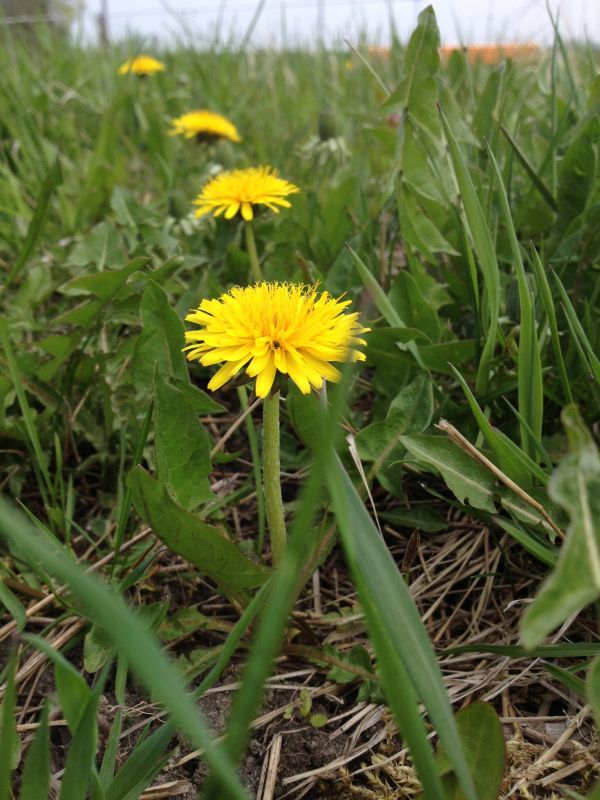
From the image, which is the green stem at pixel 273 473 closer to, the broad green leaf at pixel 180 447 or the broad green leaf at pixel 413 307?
the broad green leaf at pixel 180 447

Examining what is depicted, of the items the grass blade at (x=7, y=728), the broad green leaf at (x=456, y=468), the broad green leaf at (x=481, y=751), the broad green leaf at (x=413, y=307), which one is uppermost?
the broad green leaf at (x=413, y=307)

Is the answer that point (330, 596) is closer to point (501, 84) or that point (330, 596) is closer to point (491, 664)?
point (491, 664)

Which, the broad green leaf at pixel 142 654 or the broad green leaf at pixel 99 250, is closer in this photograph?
the broad green leaf at pixel 142 654

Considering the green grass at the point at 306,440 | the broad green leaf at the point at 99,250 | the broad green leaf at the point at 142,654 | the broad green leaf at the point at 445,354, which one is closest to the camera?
the broad green leaf at the point at 142,654

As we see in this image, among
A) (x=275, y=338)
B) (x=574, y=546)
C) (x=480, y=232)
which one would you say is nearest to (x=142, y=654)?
(x=574, y=546)

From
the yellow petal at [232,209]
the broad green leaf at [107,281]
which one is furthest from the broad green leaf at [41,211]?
the yellow petal at [232,209]

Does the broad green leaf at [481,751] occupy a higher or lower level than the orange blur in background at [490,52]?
lower

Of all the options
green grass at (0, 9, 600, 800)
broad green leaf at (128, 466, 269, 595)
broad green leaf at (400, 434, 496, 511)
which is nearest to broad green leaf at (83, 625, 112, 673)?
green grass at (0, 9, 600, 800)

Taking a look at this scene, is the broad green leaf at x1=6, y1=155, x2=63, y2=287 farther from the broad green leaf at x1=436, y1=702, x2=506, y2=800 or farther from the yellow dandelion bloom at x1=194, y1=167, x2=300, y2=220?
the broad green leaf at x1=436, y1=702, x2=506, y2=800

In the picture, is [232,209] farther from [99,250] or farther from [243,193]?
[99,250]
